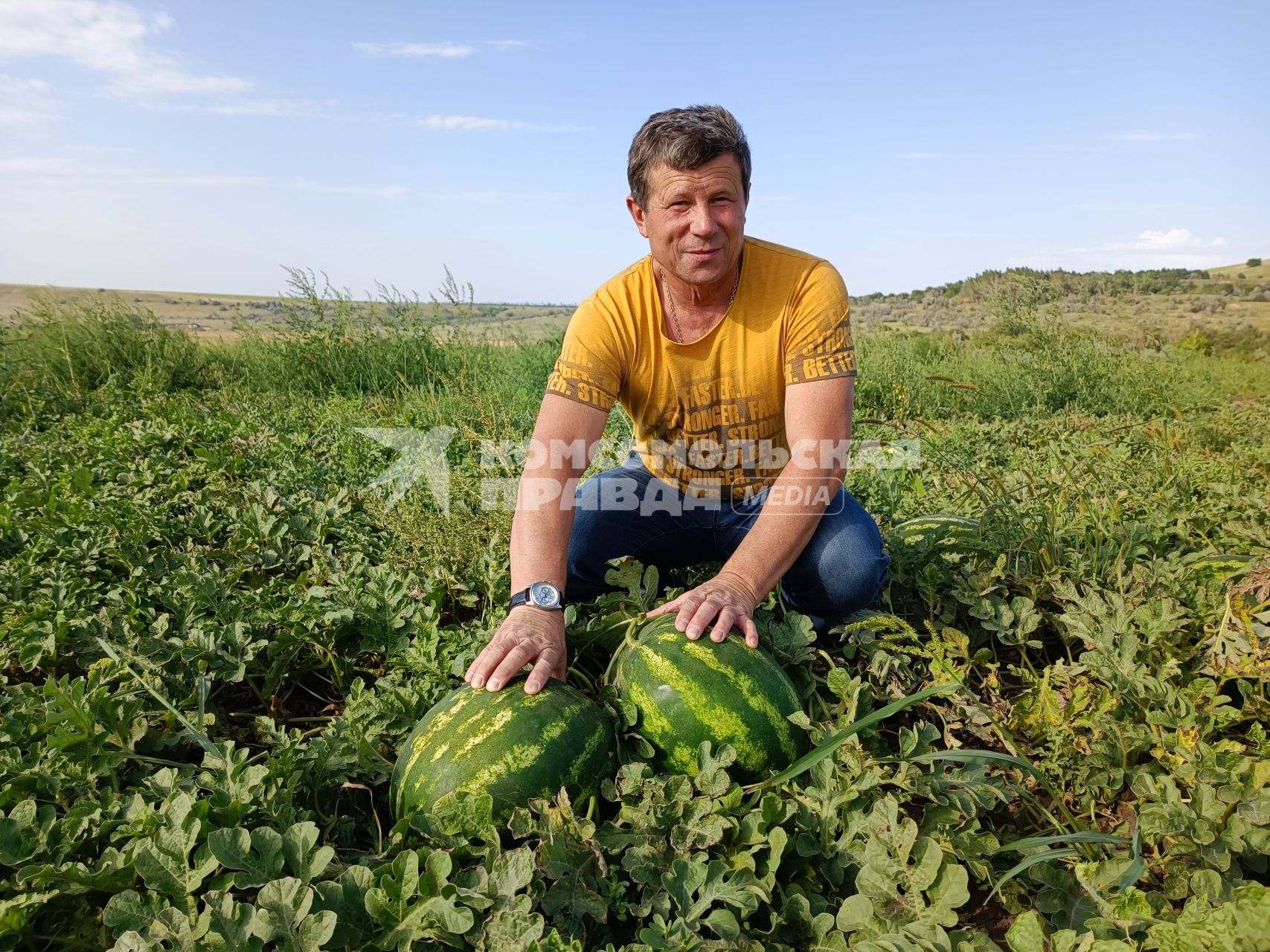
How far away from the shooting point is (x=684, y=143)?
7.23 feet

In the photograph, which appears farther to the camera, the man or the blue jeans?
the blue jeans

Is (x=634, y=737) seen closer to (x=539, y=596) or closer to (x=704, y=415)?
(x=539, y=596)

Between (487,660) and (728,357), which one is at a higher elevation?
(728,357)

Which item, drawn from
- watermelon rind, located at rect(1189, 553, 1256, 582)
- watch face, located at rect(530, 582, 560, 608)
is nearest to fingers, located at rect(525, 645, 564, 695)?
watch face, located at rect(530, 582, 560, 608)

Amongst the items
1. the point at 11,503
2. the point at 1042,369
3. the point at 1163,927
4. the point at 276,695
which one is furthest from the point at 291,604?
the point at 1042,369

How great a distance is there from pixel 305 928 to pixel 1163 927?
4.18 ft

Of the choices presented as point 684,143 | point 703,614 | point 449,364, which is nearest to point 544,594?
point 703,614

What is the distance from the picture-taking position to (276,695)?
231cm

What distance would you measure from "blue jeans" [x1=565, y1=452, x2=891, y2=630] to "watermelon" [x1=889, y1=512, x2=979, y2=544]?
0.26 m

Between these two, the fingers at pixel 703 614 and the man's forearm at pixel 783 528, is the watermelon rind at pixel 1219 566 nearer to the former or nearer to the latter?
the man's forearm at pixel 783 528

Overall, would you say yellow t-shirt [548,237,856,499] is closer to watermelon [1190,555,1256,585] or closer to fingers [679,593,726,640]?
fingers [679,593,726,640]

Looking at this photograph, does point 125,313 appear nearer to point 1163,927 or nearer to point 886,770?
point 886,770

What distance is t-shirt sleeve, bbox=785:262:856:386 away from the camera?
236 cm

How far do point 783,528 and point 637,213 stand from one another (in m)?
1.10
